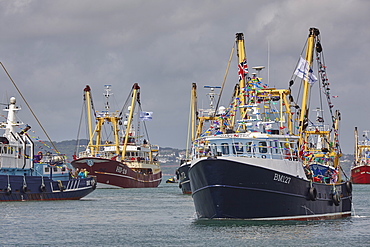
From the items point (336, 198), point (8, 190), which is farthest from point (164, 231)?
point (8, 190)

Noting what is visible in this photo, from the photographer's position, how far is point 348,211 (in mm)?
52656

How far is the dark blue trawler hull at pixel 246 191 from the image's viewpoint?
40562 millimetres

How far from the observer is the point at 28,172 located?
6969 centimetres

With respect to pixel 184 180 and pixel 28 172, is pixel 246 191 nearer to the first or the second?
pixel 28 172

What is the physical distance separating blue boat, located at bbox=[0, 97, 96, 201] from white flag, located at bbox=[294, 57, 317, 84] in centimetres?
2734

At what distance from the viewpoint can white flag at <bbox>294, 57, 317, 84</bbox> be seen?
172 ft

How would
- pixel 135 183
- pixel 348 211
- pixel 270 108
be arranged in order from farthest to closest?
pixel 135 183
pixel 348 211
pixel 270 108

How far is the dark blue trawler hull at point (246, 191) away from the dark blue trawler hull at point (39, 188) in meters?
27.1

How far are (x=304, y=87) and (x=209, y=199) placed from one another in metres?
16.0

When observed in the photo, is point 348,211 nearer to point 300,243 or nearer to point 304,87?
point 304,87

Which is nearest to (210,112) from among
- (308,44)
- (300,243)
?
(308,44)

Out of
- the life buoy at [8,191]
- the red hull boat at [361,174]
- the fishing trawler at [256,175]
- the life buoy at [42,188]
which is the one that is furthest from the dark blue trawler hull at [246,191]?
the red hull boat at [361,174]

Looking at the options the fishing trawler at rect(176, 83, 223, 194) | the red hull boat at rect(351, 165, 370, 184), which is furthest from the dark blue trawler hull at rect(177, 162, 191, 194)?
the red hull boat at rect(351, 165, 370, 184)

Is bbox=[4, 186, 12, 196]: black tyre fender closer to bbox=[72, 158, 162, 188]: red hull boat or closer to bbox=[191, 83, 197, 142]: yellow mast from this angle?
bbox=[191, 83, 197, 142]: yellow mast
